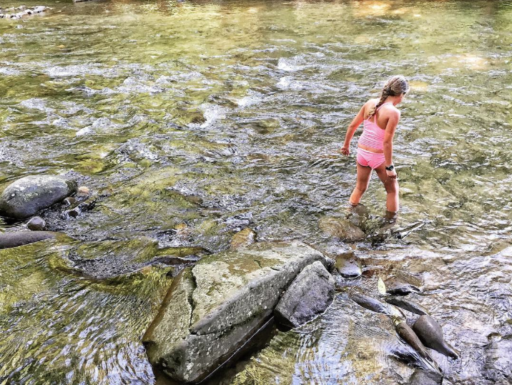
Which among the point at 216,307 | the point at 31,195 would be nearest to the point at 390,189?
the point at 216,307

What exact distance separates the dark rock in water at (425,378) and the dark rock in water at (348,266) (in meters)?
1.14

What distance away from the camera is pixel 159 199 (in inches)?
204

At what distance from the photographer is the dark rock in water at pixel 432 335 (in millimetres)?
3055

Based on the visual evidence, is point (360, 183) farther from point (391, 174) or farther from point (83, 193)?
point (83, 193)

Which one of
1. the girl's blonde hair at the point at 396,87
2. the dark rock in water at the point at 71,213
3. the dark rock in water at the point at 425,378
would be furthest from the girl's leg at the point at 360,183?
the dark rock in water at the point at 71,213

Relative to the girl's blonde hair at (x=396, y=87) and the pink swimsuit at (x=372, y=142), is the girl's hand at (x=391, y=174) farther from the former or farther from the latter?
the girl's blonde hair at (x=396, y=87)

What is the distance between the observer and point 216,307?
9.72 feet

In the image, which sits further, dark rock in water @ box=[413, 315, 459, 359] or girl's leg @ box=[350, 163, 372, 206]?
girl's leg @ box=[350, 163, 372, 206]

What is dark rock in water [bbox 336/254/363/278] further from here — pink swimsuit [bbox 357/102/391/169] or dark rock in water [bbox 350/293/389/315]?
pink swimsuit [bbox 357/102/391/169]

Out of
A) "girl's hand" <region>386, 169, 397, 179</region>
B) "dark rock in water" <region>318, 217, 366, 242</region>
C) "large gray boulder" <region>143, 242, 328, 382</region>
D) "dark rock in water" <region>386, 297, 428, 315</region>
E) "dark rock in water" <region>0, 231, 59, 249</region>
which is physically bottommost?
"dark rock in water" <region>318, 217, 366, 242</region>

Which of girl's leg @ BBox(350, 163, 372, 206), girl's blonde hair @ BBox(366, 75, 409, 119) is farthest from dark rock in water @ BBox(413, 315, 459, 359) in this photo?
girl's blonde hair @ BBox(366, 75, 409, 119)

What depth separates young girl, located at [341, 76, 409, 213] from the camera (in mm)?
4223

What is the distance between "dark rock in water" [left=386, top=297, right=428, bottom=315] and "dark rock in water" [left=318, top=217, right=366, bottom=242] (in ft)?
3.25

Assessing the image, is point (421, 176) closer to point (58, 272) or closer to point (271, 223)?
point (271, 223)
